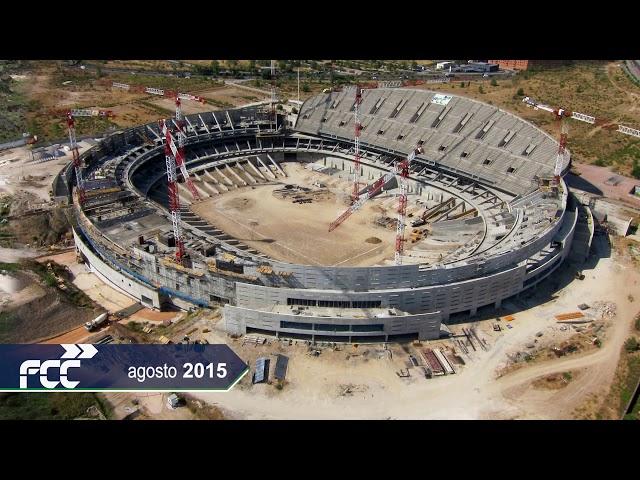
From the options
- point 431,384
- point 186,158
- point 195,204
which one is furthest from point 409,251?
point 186,158

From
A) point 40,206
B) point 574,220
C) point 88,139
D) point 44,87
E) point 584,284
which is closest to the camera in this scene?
point 584,284

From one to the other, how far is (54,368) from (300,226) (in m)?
56.5

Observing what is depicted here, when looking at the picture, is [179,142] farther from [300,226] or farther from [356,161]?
[356,161]

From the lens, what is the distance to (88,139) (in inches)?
5576

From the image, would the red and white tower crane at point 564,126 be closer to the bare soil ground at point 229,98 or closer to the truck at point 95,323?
the truck at point 95,323

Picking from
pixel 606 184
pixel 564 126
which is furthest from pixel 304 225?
pixel 606 184

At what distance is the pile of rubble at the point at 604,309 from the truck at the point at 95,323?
6927 centimetres

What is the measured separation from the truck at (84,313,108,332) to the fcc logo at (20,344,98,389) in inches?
521

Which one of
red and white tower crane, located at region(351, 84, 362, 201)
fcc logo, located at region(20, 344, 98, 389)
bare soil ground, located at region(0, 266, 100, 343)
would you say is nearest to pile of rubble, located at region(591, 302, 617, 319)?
red and white tower crane, located at region(351, 84, 362, 201)

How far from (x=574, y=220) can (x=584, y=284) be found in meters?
13.8

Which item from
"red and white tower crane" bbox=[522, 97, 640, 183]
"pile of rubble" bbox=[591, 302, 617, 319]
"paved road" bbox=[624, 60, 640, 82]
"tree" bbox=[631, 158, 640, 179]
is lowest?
"pile of rubble" bbox=[591, 302, 617, 319]

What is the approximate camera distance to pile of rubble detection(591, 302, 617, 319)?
257 feet

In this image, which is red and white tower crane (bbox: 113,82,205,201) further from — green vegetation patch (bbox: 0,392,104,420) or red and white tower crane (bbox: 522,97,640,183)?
red and white tower crane (bbox: 522,97,640,183)

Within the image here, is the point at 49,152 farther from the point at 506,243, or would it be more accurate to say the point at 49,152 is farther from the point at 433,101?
the point at 506,243
